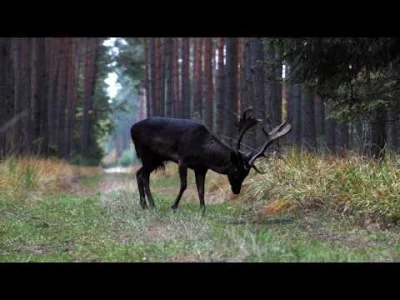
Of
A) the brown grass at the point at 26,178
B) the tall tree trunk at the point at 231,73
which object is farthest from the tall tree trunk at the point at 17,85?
the tall tree trunk at the point at 231,73

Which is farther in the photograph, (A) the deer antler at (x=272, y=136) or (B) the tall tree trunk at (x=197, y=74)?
(B) the tall tree trunk at (x=197, y=74)

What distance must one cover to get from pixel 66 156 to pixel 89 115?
3830 mm

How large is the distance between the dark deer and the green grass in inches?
24.5

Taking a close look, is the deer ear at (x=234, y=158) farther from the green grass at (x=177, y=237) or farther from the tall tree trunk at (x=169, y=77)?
the tall tree trunk at (x=169, y=77)

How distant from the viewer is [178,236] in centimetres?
707

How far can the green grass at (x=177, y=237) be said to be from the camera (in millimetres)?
5852

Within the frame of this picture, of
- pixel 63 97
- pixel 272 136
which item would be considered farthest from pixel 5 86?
pixel 63 97

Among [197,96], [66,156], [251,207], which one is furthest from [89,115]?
[251,207]

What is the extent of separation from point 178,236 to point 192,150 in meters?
3.78

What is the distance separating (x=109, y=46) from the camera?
45.3 m

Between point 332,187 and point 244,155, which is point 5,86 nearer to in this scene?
point 244,155

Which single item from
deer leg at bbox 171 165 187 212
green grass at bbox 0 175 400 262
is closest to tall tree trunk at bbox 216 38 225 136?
deer leg at bbox 171 165 187 212

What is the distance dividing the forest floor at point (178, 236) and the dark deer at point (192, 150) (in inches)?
23.4

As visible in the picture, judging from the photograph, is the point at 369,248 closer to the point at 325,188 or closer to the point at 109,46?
the point at 325,188
